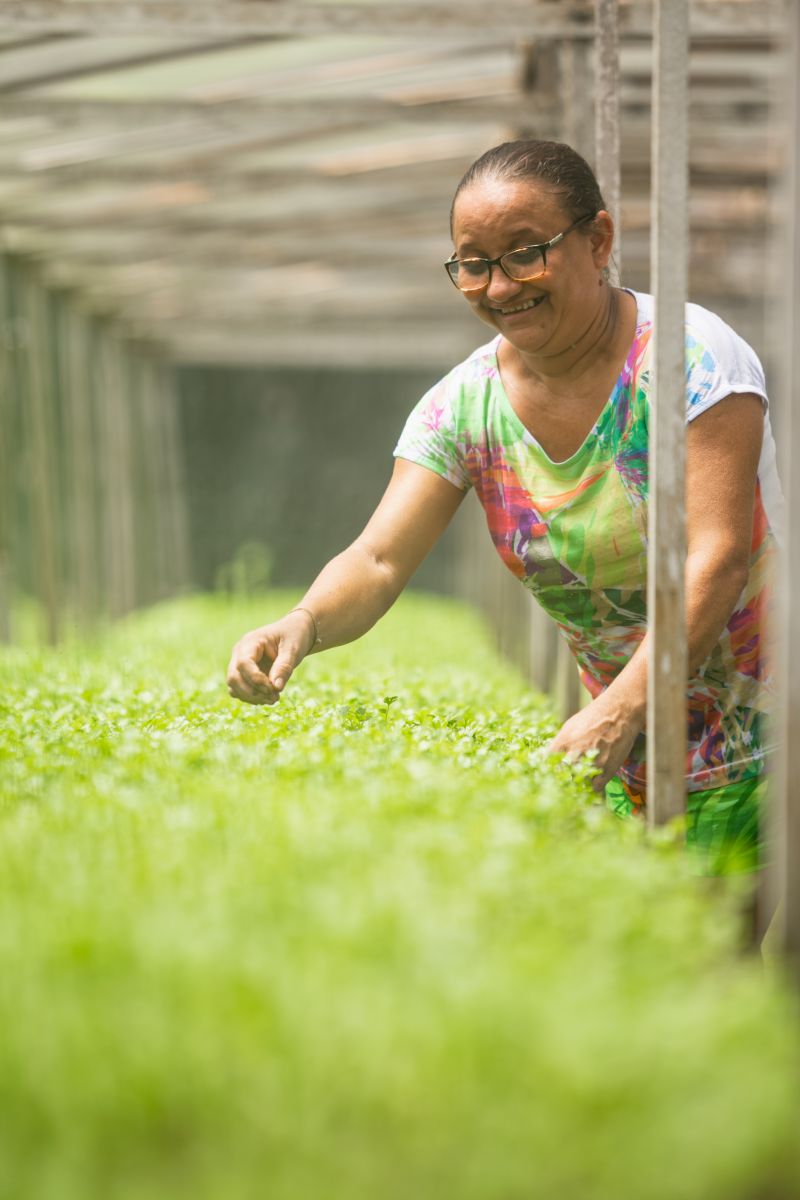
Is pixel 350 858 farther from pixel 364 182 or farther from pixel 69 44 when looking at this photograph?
pixel 364 182

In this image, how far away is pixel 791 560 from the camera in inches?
78.8

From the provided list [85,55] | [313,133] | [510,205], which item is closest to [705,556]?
[510,205]

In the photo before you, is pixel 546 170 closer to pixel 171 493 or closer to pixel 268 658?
pixel 268 658

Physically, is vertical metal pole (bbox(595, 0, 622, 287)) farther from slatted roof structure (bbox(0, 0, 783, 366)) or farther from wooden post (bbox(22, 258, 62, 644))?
wooden post (bbox(22, 258, 62, 644))

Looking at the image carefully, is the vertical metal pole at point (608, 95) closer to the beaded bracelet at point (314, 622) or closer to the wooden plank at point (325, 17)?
the wooden plank at point (325, 17)

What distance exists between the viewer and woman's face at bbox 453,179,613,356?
2.97m

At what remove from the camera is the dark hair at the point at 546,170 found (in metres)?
2.99

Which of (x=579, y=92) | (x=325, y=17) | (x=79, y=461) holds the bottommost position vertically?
(x=79, y=461)

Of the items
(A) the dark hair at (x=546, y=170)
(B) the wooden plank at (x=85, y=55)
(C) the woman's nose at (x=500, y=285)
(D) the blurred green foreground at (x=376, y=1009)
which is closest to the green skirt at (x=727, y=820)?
(D) the blurred green foreground at (x=376, y=1009)

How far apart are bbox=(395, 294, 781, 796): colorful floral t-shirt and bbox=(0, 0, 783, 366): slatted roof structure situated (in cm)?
241

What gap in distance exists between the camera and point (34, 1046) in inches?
57.7

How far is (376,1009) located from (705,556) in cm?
162

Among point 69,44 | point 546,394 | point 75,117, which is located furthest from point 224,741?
point 69,44

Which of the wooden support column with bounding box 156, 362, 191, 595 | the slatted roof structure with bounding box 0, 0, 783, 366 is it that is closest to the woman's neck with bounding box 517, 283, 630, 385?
the slatted roof structure with bounding box 0, 0, 783, 366
